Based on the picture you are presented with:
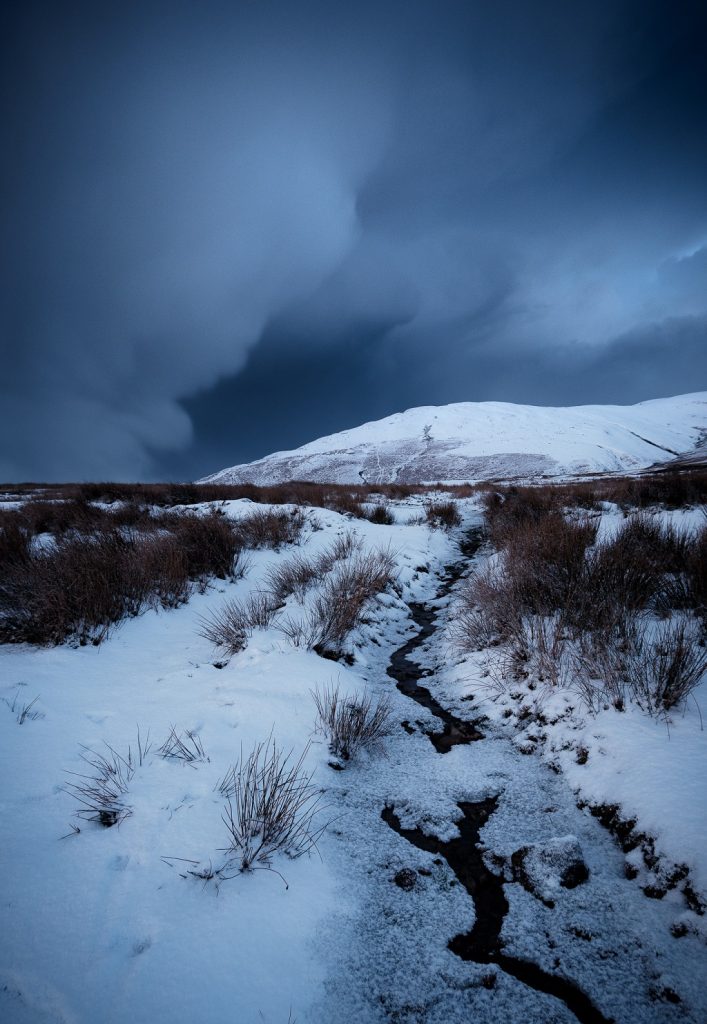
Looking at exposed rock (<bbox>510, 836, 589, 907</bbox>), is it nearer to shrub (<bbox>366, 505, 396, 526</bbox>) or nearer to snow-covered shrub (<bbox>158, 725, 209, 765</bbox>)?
snow-covered shrub (<bbox>158, 725, 209, 765</bbox>)

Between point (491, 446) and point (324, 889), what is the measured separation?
7362cm

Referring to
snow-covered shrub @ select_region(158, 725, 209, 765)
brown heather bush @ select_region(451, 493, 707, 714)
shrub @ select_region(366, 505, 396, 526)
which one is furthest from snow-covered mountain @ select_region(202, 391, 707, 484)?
snow-covered shrub @ select_region(158, 725, 209, 765)

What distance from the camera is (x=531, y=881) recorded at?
1.76 m

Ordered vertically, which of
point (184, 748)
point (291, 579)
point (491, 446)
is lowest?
point (184, 748)

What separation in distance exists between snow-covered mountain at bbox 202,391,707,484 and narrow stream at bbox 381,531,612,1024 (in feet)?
153

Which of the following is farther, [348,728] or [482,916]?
[348,728]

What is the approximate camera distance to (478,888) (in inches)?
69.3

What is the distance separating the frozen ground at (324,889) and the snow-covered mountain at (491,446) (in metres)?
47.1

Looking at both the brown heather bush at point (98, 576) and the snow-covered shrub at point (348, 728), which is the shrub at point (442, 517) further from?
the snow-covered shrub at point (348, 728)

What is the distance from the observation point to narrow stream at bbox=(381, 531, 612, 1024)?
135 centimetres

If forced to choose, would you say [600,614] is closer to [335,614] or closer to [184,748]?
[335,614]

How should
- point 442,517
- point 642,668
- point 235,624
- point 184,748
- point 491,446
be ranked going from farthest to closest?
point 491,446 → point 442,517 → point 235,624 → point 642,668 → point 184,748

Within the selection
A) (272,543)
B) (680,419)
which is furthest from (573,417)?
(272,543)

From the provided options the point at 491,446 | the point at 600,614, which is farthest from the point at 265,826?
the point at 491,446
